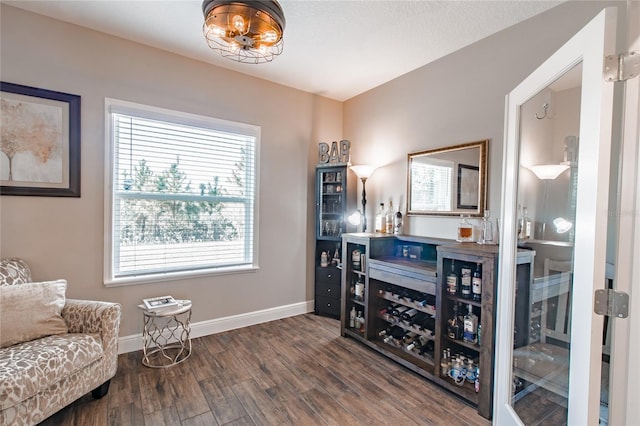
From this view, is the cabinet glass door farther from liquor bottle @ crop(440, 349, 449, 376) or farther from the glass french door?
the glass french door

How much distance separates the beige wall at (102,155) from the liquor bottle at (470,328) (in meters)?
2.05

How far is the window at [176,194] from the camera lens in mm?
2623

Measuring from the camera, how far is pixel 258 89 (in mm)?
A: 3318

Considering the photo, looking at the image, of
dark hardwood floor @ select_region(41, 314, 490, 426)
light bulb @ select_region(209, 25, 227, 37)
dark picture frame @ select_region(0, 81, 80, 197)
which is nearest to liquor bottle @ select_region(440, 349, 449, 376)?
dark hardwood floor @ select_region(41, 314, 490, 426)

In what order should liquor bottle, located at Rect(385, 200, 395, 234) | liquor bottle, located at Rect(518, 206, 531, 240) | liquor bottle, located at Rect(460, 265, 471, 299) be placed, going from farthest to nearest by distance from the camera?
liquor bottle, located at Rect(385, 200, 395, 234) → liquor bottle, located at Rect(460, 265, 471, 299) → liquor bottle, located at Rect(518, 206, 531, 240)

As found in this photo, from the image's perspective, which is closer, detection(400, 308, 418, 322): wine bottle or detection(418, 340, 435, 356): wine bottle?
detection(418, 340, 435, 356): wine bottle

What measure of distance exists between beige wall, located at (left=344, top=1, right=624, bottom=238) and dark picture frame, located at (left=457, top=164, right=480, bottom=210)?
126 millimetres

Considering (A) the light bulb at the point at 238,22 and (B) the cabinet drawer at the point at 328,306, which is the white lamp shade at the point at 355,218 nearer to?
(B) the cabinet drawer at the point at 328,306

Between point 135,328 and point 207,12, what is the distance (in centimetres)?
269

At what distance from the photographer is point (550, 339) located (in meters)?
1.47

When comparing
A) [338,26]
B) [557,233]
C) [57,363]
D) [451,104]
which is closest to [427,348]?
[557,233]

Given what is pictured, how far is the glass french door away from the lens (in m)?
1.08

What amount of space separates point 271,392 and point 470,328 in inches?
60.8

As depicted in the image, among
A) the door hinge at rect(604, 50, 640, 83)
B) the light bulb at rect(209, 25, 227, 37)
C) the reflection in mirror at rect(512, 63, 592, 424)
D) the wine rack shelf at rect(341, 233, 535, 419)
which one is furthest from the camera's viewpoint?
the wine rack shelf at rect(341, 233, 535, 419)
